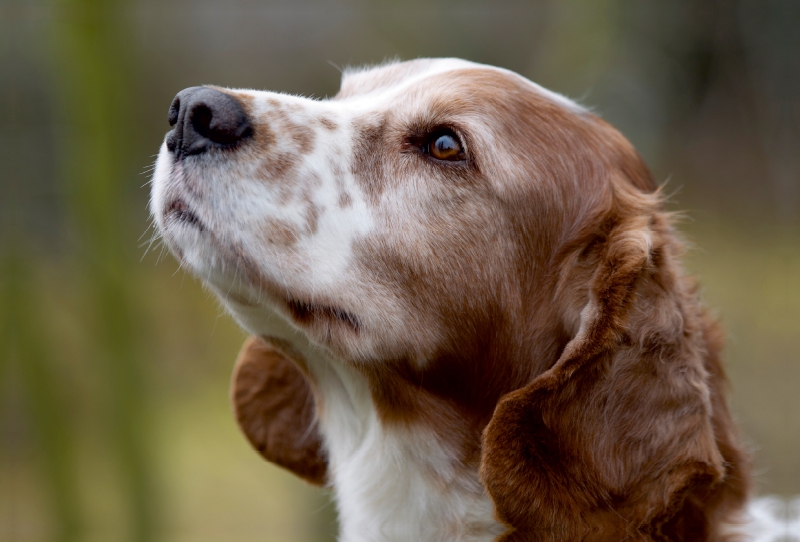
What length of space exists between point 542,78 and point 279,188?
13.6 feet

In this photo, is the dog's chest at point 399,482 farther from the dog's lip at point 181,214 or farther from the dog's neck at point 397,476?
the dog's lip at point 181,214

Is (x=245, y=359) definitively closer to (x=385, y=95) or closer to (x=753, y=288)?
(x=385, y=95)

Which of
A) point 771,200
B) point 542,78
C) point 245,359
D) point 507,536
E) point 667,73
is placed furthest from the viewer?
point 771,200

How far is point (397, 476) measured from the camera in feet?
9.00

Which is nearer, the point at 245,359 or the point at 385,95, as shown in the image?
the point at 385,95

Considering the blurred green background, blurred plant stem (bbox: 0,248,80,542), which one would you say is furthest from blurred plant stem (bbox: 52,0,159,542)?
blurred plant stem (bbox: 0,248,80,542)

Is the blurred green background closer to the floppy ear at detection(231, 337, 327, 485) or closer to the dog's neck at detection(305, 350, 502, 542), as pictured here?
the floppy ear at detection(231, 337, 327, 485)

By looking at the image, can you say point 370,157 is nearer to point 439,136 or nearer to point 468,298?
point 439,136

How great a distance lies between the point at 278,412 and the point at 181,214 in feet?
3.90

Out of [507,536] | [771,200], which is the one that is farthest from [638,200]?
[771,200]

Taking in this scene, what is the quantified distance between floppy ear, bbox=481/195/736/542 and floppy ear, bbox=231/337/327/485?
1101 mm

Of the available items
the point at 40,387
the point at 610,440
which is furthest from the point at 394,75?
the point at 40,387

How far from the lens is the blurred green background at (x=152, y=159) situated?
603 cm

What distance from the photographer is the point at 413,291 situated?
2.56 metres
